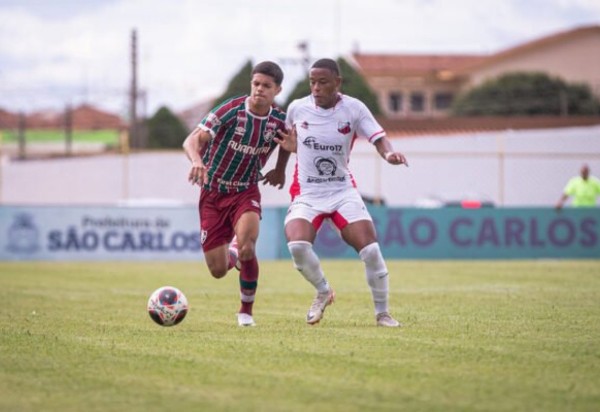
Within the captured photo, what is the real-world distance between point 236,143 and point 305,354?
2.85m

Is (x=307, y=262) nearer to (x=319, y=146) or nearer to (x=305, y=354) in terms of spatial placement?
(x=319, y=146)

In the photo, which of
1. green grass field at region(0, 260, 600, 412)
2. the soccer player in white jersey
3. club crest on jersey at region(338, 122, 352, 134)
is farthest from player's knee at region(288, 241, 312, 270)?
club crest on jersey at region(338, 122, 352, 134)

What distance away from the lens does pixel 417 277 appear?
19.6 metres

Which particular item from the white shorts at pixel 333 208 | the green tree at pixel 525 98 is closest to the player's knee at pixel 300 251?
the white shorts at pixel 333 208

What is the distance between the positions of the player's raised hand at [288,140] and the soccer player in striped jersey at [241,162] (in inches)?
2.3

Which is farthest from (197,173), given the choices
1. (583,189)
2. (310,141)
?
(583,189)

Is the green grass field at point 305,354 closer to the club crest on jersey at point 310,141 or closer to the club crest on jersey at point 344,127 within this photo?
the club crest on jersey at point 310,141

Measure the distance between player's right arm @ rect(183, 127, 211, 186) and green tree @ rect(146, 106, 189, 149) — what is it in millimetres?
44417

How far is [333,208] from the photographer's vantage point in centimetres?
1034

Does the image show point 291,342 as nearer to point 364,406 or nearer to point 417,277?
point 364,406

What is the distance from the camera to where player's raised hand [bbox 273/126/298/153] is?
34.1 ft

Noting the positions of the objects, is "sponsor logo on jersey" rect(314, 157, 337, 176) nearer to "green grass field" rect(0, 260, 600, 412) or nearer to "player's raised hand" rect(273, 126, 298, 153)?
"player's raised hand" rect(273, 126, 298, 153)

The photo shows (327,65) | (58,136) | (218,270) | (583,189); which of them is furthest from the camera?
(58,136)

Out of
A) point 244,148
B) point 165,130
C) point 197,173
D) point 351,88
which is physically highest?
point 351,88
